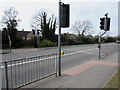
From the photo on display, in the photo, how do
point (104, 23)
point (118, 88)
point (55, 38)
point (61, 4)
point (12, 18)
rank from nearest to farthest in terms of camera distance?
point (118, 88)
point (61, 4)
point (104, 23)
point (12, 18)
point (55, 38)

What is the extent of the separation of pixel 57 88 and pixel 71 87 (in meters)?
0.49

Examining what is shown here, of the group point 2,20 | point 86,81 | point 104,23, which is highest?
point 2,20

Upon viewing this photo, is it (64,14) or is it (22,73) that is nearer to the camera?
(64,14)

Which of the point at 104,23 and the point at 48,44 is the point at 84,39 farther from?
the point at 104,23

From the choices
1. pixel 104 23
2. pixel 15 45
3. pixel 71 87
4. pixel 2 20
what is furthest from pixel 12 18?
pixel 71 87

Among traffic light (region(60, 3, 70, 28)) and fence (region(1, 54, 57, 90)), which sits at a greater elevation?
traffic light (region(60, 3, 70, 28))

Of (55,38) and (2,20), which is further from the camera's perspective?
(55,38)

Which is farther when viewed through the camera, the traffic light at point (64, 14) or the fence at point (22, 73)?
the traffic light at point (64, 14)

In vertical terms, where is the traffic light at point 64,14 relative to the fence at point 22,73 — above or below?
above

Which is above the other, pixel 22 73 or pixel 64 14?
pixel 64 14

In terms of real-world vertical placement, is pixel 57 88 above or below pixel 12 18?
below

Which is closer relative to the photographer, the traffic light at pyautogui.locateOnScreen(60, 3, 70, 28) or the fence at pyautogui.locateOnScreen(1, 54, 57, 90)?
the fence at pyautogui.locateOnScreen(1, 54, 57, 90)

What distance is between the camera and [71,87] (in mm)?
4648

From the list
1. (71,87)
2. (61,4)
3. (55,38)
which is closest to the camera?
(71,87)
